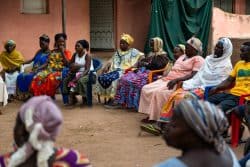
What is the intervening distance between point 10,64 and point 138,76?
9.50 feet

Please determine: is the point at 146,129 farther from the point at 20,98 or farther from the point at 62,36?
the point at 20,98

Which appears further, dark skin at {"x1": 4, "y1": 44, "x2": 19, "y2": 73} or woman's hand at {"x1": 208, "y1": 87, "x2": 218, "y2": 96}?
dark skin at {"x1": 4, "y1": 44, "x2": 19, "y2": 73}

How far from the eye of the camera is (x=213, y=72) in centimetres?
679

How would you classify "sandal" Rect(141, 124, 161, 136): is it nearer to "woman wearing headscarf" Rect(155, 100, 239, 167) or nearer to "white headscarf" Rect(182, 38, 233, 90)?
"white headscarf" Rect(182, 38, 233, 90)

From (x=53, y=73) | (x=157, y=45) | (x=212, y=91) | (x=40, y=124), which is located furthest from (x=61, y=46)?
(x=40, y=124)

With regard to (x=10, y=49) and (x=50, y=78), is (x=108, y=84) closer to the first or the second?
(x=50, y=78)

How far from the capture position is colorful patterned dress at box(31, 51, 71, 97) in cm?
926

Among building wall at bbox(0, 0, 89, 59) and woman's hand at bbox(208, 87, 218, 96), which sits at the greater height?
building wall at bbox(0, 0, 89, 59)

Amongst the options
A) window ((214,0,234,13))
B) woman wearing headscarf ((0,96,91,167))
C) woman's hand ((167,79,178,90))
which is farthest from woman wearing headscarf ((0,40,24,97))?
woman wearing headscarf ((0,96,91,167))

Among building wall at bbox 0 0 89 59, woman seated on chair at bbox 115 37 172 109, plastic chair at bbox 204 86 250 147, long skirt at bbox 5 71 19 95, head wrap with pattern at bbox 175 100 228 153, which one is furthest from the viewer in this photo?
building wall at bbox 0 0 89 59

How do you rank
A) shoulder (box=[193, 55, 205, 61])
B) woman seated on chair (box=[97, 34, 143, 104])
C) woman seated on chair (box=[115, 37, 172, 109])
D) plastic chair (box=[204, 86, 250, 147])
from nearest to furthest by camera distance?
plastic chair (box=[204, 86, 250, 147]) < shoulder (box=[193, 55, 205, 61]) < woman seated on chair (box=[115, 37, 172, 109]) < woman seated on chair (box=[97, 34, 143, 104])

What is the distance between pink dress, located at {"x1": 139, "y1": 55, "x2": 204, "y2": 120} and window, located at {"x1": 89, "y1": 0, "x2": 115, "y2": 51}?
5.11 metres

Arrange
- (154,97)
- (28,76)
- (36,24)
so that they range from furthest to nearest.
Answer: (36,24)
(28,76)
(154,97)

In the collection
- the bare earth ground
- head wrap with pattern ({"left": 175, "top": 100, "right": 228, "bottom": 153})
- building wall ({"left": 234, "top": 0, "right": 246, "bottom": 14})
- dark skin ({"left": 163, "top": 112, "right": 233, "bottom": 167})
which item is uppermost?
building wall ({"left": 234, "top": 0, "right": 246, "bottom": 14})
